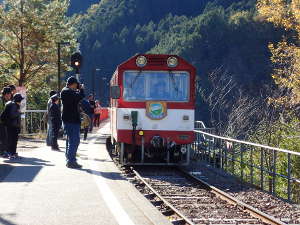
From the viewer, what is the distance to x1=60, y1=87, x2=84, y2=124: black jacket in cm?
1250

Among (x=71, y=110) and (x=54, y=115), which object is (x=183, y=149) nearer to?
(x=71, y=110)

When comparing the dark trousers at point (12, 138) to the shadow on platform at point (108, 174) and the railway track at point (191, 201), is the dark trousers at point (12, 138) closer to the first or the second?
the shadow on platform at point (108, 174)

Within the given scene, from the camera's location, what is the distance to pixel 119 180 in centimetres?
1130

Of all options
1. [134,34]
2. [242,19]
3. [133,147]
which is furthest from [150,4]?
[133,147]

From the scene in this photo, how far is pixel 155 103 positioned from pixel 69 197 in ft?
19.4

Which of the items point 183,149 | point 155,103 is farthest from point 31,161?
point 183,149

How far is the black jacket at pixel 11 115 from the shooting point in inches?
537

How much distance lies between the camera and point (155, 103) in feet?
48.4

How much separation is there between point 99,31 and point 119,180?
140 metres

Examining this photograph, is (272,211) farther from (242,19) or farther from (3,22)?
(242,19)

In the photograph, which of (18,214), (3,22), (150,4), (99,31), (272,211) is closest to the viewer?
(18,214)

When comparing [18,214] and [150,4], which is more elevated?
[150,4]

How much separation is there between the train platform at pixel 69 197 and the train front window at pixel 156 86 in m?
1.99

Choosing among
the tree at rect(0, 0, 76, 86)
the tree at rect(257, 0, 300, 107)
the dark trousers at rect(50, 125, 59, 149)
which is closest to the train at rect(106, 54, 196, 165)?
the dark trousers at rect(50, 125, 59, 149)
